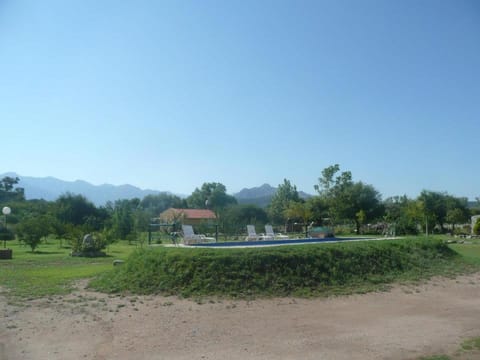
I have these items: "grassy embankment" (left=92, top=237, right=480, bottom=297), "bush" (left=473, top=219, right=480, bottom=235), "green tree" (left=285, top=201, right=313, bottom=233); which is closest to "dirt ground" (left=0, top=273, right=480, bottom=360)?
"grassy embankment" (left=92, top=237, right=480, bottom=297)

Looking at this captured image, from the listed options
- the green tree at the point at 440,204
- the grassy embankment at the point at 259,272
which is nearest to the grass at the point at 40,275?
the grassy embankment at the point at 259,272

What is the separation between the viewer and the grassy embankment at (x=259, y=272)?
11.0 metres

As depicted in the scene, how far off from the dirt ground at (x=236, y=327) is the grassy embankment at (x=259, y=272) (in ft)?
2.23

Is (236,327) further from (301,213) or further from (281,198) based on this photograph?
(281,198)

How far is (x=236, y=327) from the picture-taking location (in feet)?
26.5

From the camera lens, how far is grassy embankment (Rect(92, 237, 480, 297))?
10977 millimetres

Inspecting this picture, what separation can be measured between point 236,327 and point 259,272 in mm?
3536

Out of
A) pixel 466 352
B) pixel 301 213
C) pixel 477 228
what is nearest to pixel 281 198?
pixel 301 213

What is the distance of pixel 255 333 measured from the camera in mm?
7684

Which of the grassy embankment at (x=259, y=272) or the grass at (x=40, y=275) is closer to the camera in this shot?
the grassy embankment at (x=259, y=272)

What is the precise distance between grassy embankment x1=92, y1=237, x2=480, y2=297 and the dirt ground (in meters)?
0.68

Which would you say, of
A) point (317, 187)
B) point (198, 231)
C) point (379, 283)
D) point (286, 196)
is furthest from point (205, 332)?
point (286, 196)

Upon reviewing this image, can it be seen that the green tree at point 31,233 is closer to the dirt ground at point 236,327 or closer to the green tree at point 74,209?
the dirt ground at point 236,327

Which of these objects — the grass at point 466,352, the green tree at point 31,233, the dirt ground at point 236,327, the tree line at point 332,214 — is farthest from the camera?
the tree line at point 332,214
